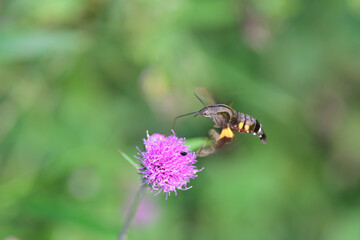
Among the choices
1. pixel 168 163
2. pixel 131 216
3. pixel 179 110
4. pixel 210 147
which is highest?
pixel 210 147

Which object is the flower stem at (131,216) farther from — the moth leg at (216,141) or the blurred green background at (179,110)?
the blurred green background at (179,110)

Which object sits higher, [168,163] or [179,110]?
[168,163]

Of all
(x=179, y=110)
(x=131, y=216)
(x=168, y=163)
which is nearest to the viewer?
(x=131, y=216)

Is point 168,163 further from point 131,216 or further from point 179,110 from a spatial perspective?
point 179,110

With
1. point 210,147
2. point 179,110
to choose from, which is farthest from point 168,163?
point 179,110

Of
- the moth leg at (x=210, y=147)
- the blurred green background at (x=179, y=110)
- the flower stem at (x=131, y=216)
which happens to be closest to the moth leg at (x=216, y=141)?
the moth leg at (x=210, y=147)
